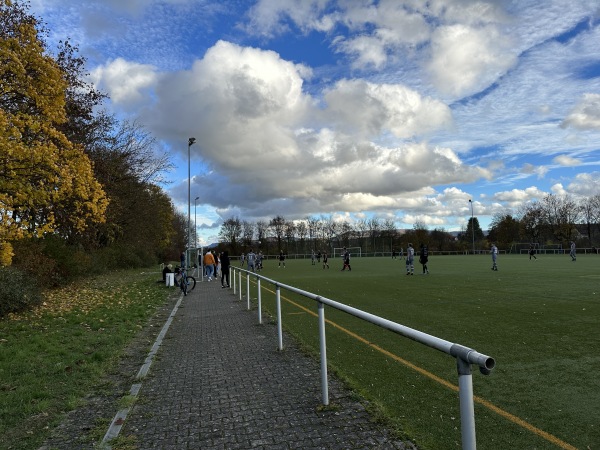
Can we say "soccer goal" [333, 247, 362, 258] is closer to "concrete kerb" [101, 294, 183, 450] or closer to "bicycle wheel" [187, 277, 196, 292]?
"bicycle wheel" [187, 277, 196, 292]

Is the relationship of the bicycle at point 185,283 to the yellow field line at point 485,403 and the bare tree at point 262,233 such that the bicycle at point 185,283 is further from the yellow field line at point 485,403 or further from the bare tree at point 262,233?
the bare tree at point 262,233

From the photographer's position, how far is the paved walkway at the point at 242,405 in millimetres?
3869

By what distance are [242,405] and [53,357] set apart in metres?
4.05

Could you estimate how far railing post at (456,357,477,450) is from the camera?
2.42 metres

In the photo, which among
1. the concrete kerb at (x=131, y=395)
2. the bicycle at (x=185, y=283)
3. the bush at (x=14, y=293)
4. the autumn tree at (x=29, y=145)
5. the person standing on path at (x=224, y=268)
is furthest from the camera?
the person standing on path at (x=224, y=268)

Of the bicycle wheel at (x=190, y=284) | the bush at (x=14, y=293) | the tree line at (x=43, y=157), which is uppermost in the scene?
the tree line at (x=43, y=157)

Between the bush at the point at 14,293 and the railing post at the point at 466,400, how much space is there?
38.8ft

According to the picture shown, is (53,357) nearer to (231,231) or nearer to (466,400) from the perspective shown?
(466,400)

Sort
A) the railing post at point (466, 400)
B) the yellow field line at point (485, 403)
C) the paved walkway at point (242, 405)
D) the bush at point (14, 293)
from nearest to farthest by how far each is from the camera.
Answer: the railing post at point (466, 400)
the yellow field line at point (485, 403)
the paved walkway at point (242, 405)
the bush at point (14, 293)

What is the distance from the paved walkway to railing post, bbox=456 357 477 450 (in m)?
1.31

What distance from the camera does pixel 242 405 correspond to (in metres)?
4.77

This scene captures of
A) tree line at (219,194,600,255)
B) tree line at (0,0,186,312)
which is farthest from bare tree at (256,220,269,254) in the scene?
tree line at (0,0,186,312)

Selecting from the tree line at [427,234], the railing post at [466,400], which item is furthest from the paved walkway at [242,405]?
the tree line at [427,234]

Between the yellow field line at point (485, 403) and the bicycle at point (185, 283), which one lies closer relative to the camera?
the yellow field line at point (485, 403)
